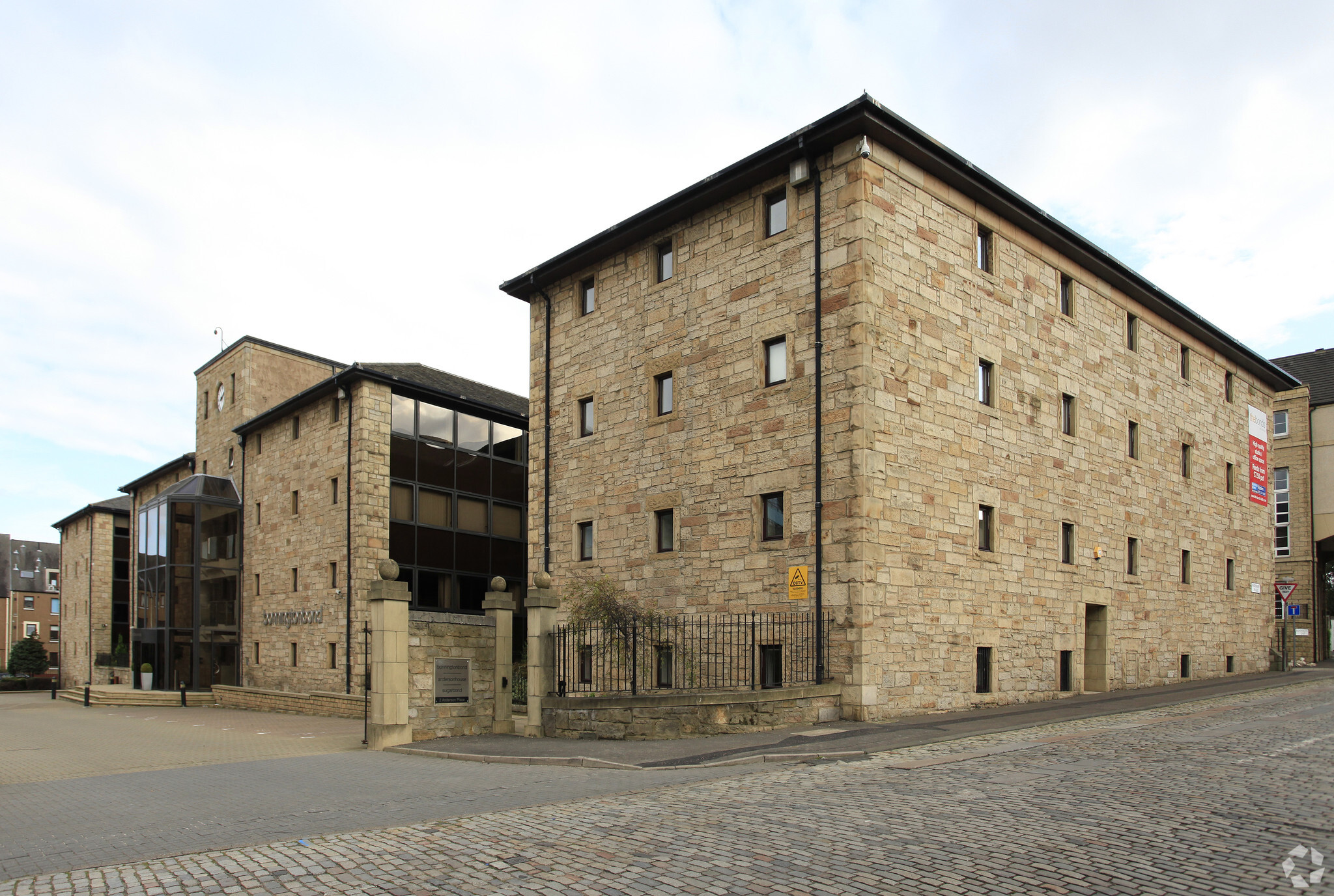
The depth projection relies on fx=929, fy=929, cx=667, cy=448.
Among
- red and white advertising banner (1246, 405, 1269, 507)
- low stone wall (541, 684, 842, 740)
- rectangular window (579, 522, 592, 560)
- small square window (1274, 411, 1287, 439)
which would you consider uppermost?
small square window (1274, 411, 1287, 439)

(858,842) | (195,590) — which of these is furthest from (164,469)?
(858,842)

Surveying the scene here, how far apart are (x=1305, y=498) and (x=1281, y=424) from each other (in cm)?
322

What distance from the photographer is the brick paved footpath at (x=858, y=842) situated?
5449 millimetres

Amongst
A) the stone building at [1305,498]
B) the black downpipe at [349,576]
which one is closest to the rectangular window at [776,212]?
the black downpipe at [349,576]

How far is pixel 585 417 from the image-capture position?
71.4ft

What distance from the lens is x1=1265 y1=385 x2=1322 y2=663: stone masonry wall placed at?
120 ft

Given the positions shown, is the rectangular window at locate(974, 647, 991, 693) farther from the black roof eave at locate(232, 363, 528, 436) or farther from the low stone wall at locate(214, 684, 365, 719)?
the black roof eave at locate(232, 363, 528, 436)

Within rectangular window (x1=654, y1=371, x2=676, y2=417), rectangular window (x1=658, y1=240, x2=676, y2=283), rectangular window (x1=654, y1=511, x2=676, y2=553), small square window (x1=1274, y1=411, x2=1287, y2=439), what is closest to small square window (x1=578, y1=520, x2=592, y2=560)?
rectangular window (x1=654, y1=511, x2=676, y2=553)

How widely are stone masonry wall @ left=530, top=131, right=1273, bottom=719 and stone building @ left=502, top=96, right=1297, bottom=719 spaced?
54mm

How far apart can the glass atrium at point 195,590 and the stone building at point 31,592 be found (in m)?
53.8

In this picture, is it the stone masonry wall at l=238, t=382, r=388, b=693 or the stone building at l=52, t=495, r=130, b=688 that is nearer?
the stone masonry wall at l=238, t=382, r=388, b=693

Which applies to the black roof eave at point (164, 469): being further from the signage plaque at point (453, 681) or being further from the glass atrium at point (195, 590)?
the signage plaque at point (453, 681)

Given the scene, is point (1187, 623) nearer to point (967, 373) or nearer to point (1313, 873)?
point (967, 373)

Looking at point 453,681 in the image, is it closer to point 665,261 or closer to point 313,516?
point 665,261
